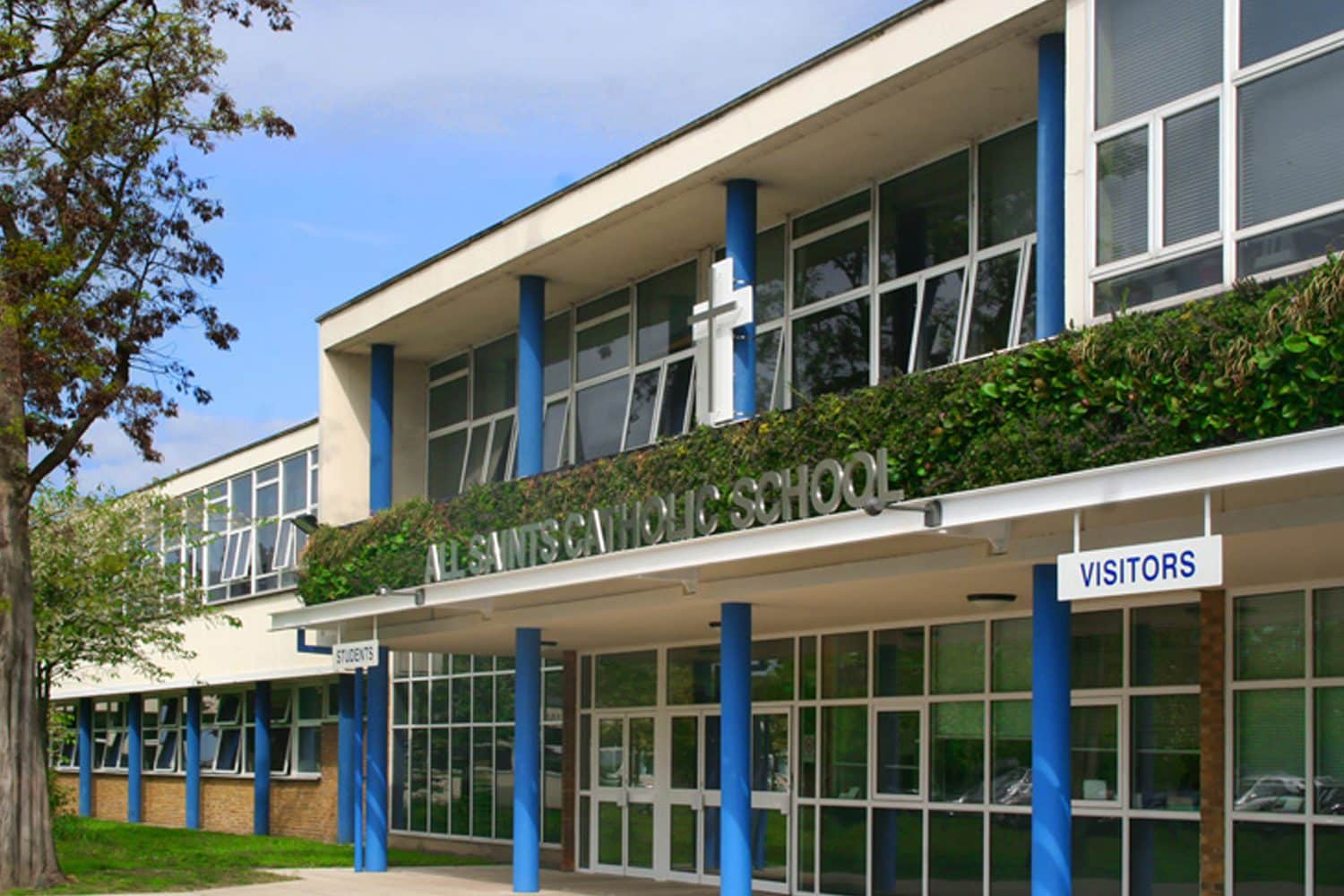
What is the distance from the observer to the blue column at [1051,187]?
1347cm

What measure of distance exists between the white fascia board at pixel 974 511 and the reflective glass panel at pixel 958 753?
328 centimetres

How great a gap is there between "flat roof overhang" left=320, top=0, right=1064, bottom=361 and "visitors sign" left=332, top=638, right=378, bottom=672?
439 centimetres

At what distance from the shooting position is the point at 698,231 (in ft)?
63.8

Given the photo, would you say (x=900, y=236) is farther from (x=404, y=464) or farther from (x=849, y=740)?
(x=404, y=464)

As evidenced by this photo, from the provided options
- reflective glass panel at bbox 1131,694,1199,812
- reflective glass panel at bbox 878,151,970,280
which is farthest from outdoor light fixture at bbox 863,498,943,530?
reflective glass panel at bbox 878,151,970,280

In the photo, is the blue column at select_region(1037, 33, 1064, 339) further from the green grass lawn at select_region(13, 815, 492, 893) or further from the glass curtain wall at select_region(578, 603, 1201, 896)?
the green grass lawn at select_region(13, 815, 492, 893)

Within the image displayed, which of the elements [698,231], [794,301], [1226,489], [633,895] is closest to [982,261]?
[794,301]

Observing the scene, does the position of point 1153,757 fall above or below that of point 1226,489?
below

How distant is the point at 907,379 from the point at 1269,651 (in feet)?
11.2

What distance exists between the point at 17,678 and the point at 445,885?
5.33m

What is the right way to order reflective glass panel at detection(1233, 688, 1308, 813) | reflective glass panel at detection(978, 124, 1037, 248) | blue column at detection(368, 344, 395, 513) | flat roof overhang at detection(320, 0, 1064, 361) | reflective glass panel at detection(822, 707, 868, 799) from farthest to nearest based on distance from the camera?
blue column at detection(368, 344, 395, 513)
reflective glass panel at detection(822, 707, 868, 799)
reflective glass panel at detection(978, 124, 1037, 248)
flat roof overhang at detection(320, 0, 1064, 361)
reflective glass panel at detection(1233, 688, 1308, 813)

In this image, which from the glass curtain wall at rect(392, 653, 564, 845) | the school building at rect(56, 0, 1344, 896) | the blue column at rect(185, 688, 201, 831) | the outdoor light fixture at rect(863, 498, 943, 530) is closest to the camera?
the school building at rect(56, 0, 1344, 896)

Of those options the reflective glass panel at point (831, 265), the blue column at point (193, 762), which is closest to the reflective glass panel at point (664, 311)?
the reflective glass panel at point (831, 265)

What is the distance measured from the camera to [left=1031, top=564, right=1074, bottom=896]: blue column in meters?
12.5
